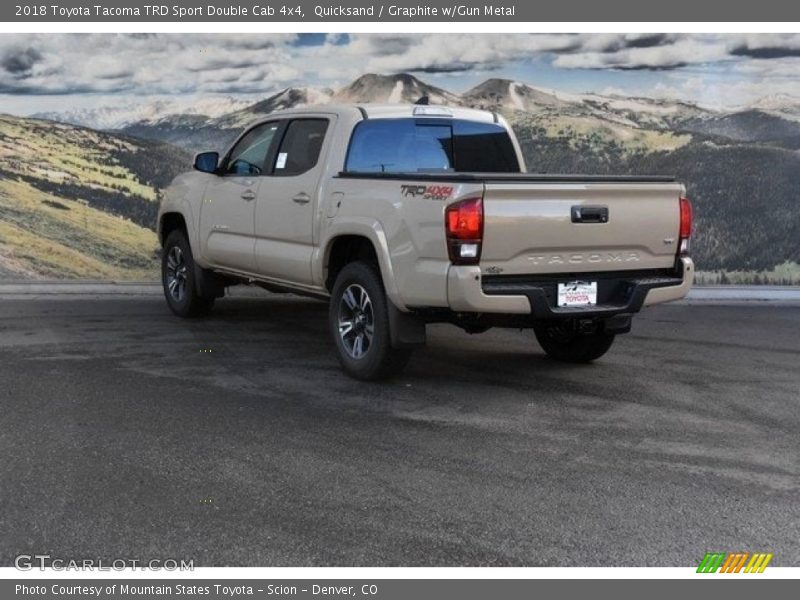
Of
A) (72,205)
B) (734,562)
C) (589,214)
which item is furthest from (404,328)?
(72,205)

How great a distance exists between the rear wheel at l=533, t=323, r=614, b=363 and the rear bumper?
77cm

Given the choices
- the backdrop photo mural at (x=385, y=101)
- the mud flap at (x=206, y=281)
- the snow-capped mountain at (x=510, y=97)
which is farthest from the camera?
the snow-capped mountain at (x=510, y=97)

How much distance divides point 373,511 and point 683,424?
7.79 ft

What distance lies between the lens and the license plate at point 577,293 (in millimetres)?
6145

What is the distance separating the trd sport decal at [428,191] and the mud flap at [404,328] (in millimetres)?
778

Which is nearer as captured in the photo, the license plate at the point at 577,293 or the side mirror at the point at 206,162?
the license plate at the point at 577,293

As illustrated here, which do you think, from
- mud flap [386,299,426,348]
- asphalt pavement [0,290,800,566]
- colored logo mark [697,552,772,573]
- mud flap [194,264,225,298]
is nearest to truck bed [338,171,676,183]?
Answer: mud flap [386,299,426,348]

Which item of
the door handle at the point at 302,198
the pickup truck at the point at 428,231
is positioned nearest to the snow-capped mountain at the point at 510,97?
the pickup truck at the point at 428,231

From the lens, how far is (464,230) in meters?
5.75

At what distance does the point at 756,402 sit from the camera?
21.0ft

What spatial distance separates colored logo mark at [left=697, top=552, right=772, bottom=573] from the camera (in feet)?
12.6

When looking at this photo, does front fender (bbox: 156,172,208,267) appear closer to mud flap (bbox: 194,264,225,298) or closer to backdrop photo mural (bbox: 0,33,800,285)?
mud flap (bbox: 194,264,225,298)

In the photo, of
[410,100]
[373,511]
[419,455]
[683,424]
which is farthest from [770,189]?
[373,511]

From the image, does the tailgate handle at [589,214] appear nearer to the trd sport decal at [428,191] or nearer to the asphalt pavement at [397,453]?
the trd sport decal at [428,191]
